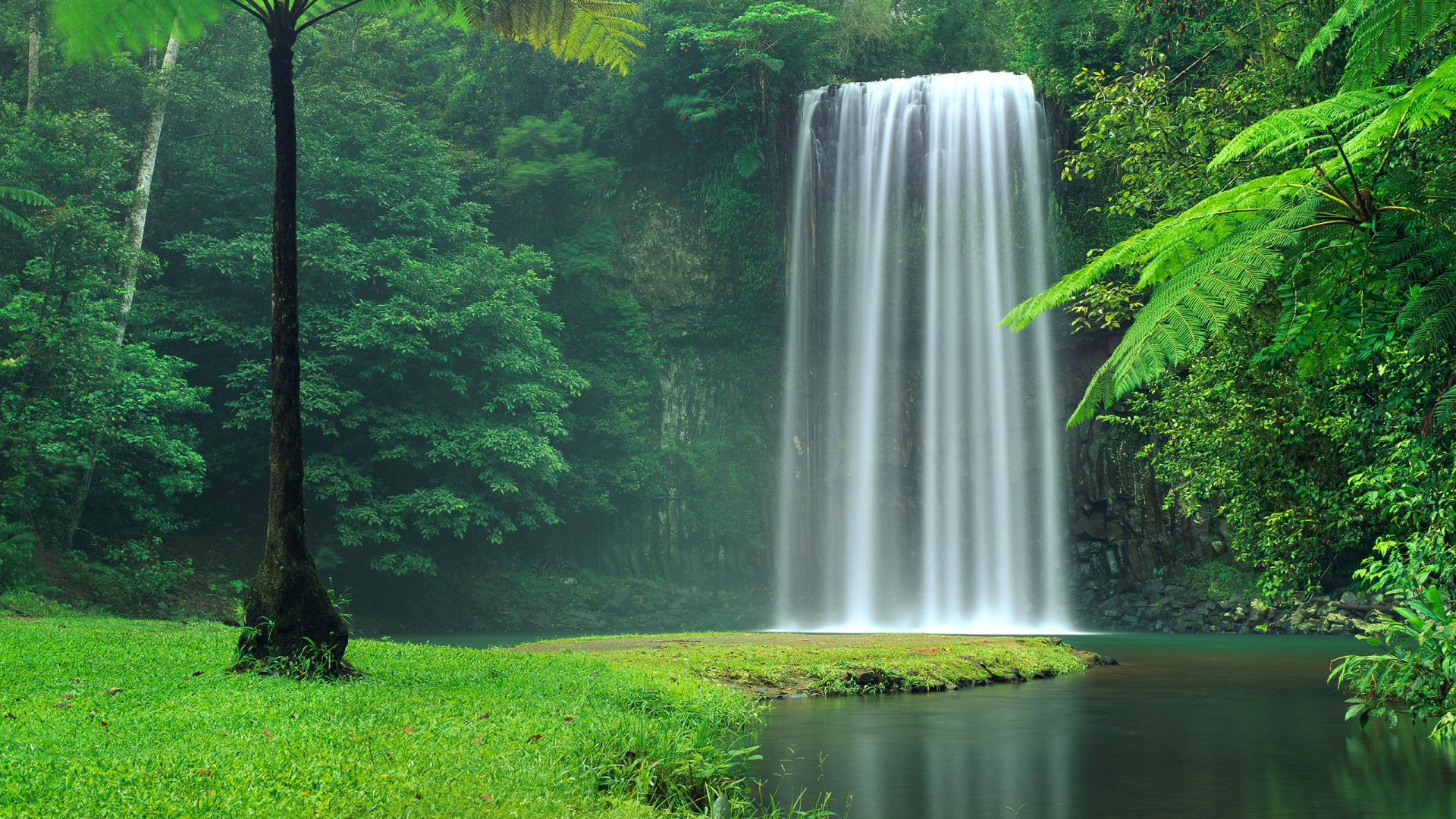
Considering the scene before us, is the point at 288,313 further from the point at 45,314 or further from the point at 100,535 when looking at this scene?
the point at 100,535

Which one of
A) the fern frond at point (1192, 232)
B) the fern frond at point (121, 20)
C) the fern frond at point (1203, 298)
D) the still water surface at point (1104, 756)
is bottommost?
the still water surface at point (1104, 756)

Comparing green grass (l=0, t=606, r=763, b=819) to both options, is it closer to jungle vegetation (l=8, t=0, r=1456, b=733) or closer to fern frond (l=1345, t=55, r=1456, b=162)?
jungle vegetation (l=8, t=0, r=1456, b=733)

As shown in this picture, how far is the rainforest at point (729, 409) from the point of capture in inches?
214

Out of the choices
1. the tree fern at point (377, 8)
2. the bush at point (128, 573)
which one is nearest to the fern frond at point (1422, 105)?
the tree fern at point (377, 8)

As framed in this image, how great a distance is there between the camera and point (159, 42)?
916cm

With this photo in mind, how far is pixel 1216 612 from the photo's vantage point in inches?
943

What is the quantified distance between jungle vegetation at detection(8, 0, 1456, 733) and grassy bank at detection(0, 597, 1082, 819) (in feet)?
6.00

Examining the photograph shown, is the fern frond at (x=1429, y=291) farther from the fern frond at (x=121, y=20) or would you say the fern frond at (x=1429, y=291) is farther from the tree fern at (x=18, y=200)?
the tree fern at (x=18, y=200)

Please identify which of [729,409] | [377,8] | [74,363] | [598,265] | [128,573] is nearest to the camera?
[377,8]

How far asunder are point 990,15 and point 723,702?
29841mm

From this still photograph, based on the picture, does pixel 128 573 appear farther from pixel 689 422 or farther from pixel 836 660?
pixel 689 422

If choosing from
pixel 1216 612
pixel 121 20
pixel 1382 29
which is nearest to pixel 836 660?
pixel 1382 29

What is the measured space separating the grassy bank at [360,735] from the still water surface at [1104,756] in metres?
0.79

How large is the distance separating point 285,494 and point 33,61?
1979 centimetres
